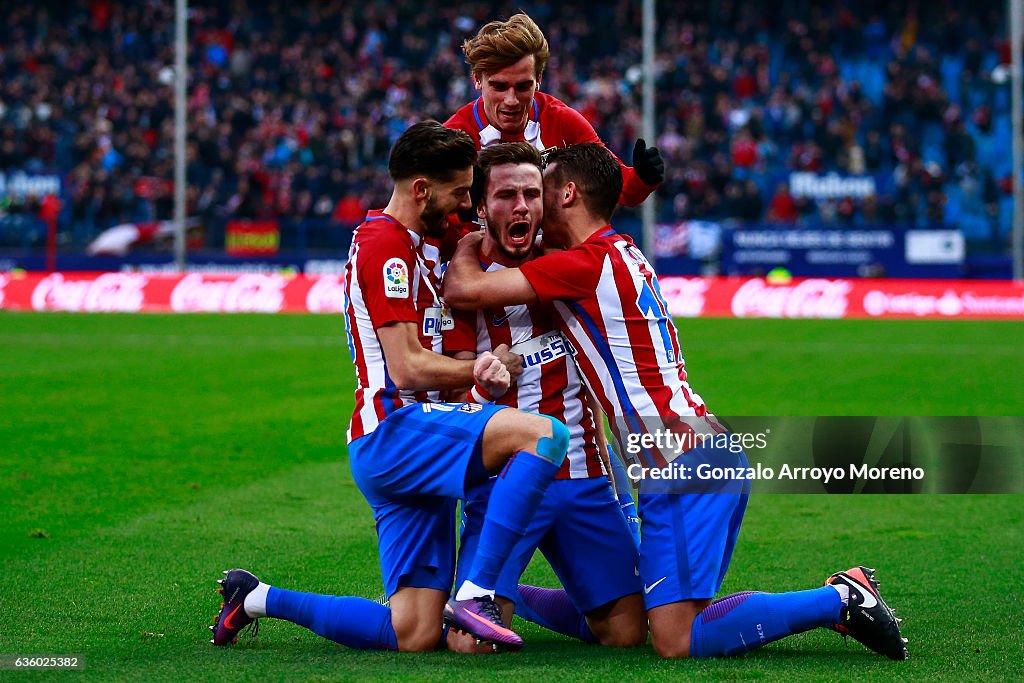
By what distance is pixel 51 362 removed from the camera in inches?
650

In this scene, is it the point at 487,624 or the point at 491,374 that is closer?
the point at 487,624

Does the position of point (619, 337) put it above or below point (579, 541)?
above

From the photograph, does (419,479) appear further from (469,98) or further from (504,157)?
(469,98)

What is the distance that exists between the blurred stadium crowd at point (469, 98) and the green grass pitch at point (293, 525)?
533 inches

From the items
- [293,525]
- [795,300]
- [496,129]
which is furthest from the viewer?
[795,300]

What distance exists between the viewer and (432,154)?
5.16 metres

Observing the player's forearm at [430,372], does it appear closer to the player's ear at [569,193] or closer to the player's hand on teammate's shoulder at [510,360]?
the player's hand on teammate's shoulder at [510,360]

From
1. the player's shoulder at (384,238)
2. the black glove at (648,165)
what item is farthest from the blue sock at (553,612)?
the black glove at (648,165)

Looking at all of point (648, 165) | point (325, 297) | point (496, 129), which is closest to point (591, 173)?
point (648, 165)

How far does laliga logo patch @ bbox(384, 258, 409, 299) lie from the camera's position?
508 centimetres

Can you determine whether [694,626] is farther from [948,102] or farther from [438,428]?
[948,102]

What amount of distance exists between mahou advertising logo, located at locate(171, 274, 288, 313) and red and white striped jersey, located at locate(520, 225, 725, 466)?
20742 mm

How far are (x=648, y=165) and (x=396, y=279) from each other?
58.4 inches

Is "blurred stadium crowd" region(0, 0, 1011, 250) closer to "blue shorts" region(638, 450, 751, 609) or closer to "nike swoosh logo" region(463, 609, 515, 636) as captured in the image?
"blue shorts" region(638, 450, 751, 609)
